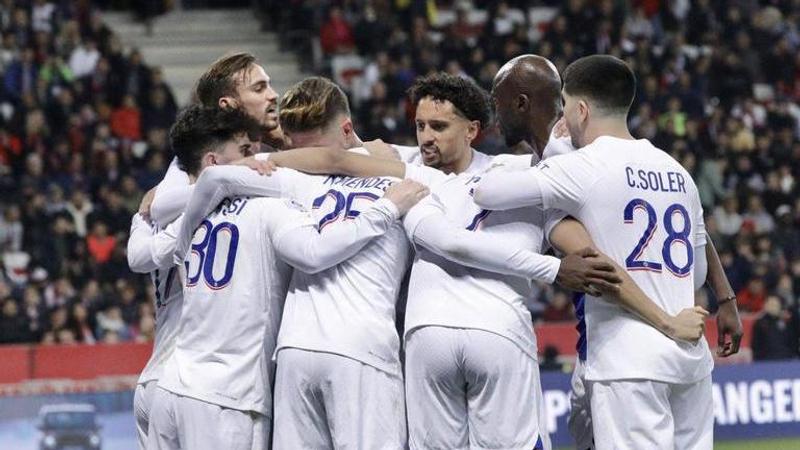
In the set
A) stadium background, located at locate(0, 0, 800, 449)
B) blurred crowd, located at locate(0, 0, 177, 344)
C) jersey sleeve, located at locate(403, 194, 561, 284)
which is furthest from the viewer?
blurred crowd, located at locate(0, 0, 177, 344)

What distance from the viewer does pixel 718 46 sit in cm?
2172

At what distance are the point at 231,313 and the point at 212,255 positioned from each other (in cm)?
25

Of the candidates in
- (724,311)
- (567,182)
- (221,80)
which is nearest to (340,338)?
(567,182)

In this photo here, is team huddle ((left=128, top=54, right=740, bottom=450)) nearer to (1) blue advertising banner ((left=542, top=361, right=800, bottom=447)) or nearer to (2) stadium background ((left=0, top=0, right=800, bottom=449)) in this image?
(2) stadium background ((left=0, top=0, right=800, bottom=449))

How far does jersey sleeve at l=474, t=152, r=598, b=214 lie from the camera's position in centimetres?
591

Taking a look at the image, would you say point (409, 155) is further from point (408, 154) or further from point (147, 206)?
point (147, 206)

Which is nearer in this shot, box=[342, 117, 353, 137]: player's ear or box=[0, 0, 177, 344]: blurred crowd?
box=[342, 117, 353, 137]: player's ear

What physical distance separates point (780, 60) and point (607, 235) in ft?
54.8

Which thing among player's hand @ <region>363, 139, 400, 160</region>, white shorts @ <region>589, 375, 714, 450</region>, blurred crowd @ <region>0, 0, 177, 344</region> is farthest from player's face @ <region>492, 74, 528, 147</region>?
blurred crowd @ <region>0, 0, 177, 344</region>

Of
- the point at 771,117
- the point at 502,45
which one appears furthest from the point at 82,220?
the point at 771,117

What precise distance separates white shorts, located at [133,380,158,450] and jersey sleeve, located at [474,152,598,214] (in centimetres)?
176

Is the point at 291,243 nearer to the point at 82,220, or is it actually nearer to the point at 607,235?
the point at 607,235

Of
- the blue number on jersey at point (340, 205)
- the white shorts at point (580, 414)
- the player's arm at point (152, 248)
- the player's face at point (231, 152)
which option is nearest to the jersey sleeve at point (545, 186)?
the blue number on jersey at point (340, 205)

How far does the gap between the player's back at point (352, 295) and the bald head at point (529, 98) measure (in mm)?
803
